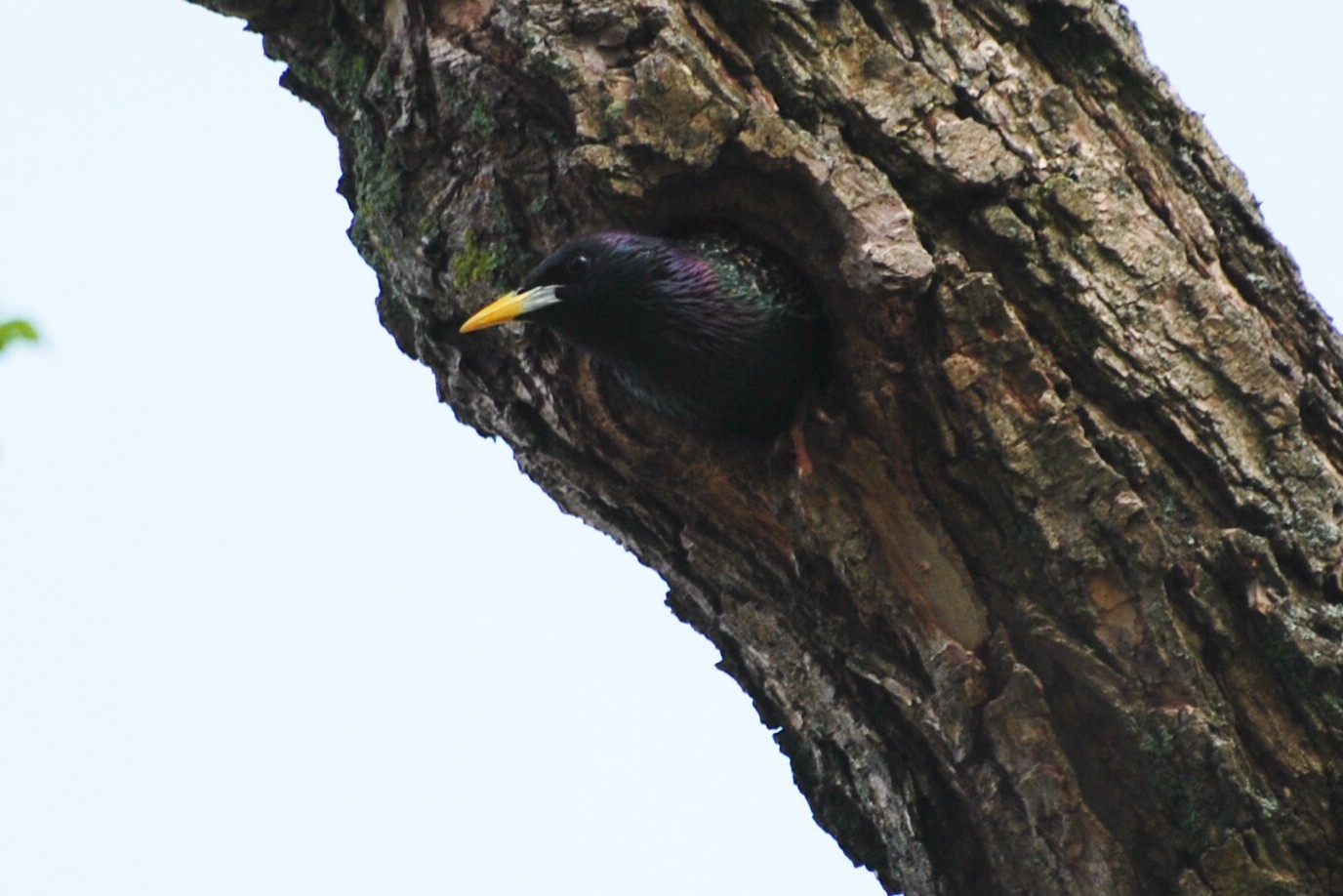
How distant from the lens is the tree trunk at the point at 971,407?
11.1 ft

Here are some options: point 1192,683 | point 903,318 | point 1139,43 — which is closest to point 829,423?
point 903,318

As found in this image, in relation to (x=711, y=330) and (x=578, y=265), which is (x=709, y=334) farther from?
(x=578, y=265)

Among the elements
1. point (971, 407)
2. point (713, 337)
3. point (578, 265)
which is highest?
point (578, 265)

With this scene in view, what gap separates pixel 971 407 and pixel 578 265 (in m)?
0.89

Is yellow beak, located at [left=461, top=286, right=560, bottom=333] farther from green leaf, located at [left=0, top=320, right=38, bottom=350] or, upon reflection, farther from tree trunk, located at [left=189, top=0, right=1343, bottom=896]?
green leaf, located at [left=0, top=320, right=38, bottom=350]

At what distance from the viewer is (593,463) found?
3941mm

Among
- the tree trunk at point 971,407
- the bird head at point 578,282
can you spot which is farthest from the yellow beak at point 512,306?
the tree trunk at point 971,407

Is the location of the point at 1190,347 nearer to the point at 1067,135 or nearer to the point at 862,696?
the point at 1067,135

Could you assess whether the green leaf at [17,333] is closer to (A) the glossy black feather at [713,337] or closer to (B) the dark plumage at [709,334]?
(B) the dark plumage at [709,334]

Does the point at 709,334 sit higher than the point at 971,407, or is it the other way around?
the point at 709,334

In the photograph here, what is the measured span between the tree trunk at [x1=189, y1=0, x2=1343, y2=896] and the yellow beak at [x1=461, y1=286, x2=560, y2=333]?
12 cm

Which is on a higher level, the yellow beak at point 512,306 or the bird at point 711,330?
the yellow beak at point 512,306

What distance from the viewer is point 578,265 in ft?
12.0

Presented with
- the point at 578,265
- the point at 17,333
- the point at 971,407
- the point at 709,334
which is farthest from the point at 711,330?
the point at 17,333
